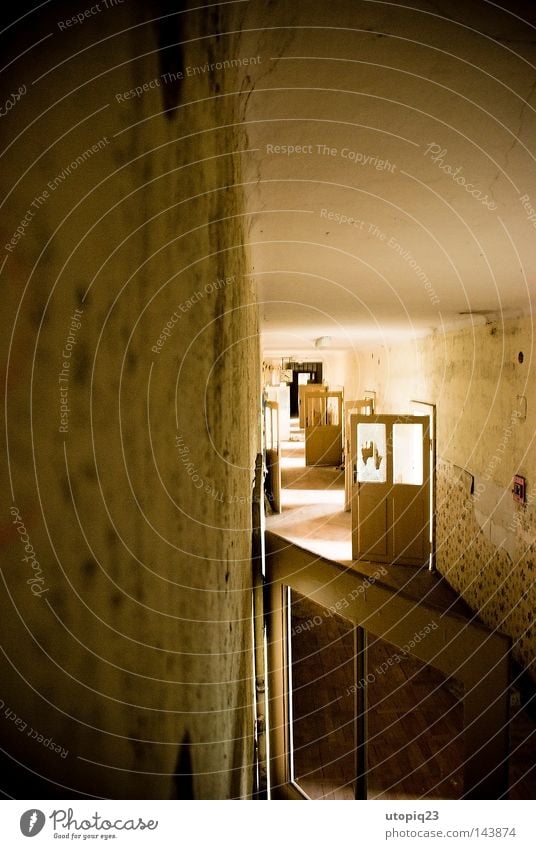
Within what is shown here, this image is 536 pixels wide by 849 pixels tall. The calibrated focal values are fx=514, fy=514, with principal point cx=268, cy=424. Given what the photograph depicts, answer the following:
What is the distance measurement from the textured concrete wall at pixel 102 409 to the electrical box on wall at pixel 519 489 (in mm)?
3223

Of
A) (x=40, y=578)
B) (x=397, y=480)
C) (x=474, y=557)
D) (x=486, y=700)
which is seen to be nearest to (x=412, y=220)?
(x=486, y=700)

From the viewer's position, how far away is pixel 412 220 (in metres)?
1.65

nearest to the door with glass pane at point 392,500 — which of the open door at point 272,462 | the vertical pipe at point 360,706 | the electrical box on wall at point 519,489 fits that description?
the open door at point 272,462

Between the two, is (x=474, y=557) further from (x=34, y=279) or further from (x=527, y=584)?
(x=34, y=279)

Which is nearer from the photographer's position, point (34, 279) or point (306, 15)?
point (34, 279)

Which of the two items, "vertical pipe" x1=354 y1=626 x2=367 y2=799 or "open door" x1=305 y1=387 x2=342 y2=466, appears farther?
"open door" x1=305 y1=387 x2=342 y2=466

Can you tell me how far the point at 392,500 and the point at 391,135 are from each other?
15.9ft

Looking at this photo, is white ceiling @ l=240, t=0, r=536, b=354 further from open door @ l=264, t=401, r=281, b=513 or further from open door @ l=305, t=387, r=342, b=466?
open door @ l=305, t=387, r=342, b=466

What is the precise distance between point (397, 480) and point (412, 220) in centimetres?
448

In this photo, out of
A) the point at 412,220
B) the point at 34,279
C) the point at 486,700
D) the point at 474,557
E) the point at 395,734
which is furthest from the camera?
the point at 474,557

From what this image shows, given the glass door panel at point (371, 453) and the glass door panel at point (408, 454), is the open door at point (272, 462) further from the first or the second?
the glass door panel at point (408, 454)

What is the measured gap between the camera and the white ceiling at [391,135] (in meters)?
0.69

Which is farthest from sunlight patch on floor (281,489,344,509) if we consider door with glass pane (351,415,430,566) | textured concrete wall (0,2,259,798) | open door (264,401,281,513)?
textured concrete wall (0,2,259,798)

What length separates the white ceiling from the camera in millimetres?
690
